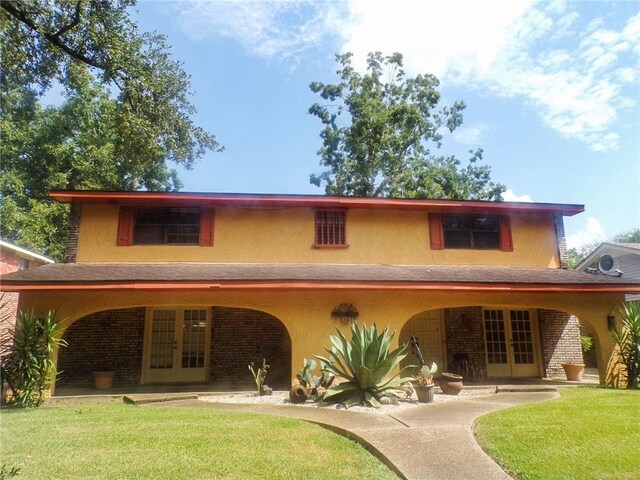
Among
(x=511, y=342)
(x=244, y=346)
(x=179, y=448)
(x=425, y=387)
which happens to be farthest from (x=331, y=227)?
(x=179, y=448)

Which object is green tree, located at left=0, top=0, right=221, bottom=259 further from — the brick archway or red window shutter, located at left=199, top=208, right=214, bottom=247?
the brick archway

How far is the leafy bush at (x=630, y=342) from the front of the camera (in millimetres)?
9695

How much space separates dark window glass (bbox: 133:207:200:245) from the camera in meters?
11.8

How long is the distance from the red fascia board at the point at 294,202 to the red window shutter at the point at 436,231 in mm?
230

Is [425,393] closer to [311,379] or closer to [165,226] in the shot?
[311,379]

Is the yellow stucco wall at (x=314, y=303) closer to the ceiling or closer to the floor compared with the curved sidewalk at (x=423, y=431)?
closer to the ceiling

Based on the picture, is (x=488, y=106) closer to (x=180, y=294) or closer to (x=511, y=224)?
(x=511, y=224)

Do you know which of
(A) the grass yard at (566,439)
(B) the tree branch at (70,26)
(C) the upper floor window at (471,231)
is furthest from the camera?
(C) the upper floor window at (471,231)

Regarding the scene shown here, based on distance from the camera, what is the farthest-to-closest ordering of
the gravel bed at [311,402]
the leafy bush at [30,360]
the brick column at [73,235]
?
the brick column at [73,235]
the leafy bush at [30,360]
the gravel bed at [311,402]

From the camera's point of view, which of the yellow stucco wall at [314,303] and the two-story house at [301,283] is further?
the two-story house at [301,283]

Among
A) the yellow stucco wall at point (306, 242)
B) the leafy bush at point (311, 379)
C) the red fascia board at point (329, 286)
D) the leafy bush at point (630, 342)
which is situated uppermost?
the yellow stucco wall at point (306, 242)

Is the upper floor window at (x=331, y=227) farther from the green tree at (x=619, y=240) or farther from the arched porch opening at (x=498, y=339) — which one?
the green tree at (x=619, y=240)

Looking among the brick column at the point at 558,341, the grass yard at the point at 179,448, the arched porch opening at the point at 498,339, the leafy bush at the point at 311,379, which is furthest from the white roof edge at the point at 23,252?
the brick column at the point at 558,341

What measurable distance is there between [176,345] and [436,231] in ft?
28.2
